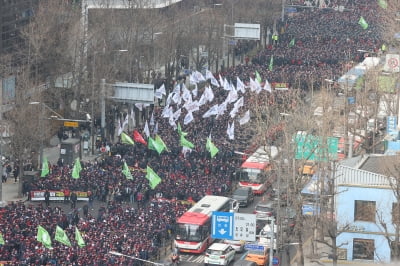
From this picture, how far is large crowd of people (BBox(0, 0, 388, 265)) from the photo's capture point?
62.1 metres

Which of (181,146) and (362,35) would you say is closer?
(181,146)

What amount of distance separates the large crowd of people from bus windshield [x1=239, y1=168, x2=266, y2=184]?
73cm

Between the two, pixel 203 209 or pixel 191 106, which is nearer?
pixel 203 209

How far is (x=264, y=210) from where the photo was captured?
237ft

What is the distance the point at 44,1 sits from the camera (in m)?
103

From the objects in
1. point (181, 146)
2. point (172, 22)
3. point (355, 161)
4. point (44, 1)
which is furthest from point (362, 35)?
point (355, 161)

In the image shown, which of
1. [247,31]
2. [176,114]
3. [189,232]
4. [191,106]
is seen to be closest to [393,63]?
[191,106]

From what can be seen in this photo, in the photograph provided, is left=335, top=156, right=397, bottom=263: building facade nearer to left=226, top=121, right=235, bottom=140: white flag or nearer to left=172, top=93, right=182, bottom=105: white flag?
left=226, top=121, right=235, bottom=140: white flag

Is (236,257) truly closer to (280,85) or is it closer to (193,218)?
(193,218)

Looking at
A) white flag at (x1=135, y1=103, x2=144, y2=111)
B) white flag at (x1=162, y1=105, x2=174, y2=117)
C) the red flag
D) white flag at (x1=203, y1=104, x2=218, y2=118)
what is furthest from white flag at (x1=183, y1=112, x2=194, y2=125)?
white flag at (x1=135, y1=103, x2=144, y2=111)

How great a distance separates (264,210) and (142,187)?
7283mm

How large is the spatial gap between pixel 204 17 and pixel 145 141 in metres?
41.4

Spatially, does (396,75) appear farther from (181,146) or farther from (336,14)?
(336,14)

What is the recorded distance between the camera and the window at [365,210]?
210 ft
